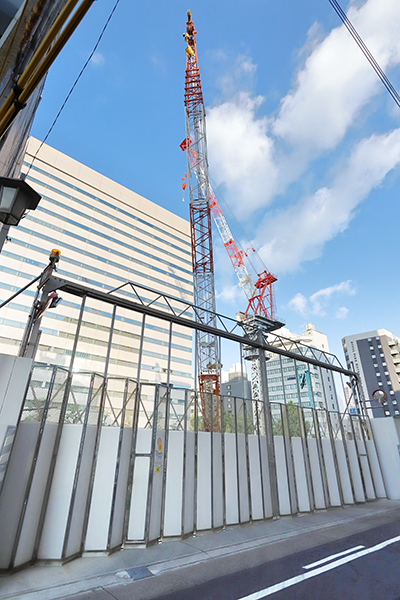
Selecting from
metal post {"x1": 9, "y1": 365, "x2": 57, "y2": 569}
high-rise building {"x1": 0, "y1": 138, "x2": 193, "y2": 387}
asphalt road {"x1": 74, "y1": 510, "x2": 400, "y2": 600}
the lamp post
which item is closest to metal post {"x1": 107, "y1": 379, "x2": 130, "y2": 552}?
asphalt road {"x1": 74, "y1": 510, "x2": 400, "y2": 600}

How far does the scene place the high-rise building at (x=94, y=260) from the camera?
156 feet

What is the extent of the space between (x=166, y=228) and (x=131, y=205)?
32.7 feet

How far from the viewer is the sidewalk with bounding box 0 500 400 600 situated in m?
5.01

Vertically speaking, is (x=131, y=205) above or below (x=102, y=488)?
above

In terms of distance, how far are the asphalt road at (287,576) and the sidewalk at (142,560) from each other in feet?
1.00

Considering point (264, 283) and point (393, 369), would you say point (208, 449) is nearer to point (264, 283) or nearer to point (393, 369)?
point (264, 283)

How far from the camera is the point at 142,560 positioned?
6.42m

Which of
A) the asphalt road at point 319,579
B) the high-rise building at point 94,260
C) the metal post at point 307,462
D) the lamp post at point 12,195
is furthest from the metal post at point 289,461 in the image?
the high-rise building at point 94,260

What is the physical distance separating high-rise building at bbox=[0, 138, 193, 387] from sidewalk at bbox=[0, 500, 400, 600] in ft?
A: 130

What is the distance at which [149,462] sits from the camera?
8047 millimetres

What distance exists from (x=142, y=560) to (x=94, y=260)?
56.7m

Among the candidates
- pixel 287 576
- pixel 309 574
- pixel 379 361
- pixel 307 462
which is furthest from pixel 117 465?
pixel 379 361

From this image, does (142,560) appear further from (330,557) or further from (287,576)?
(330,557)

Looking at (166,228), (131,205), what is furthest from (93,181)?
(166,228)
